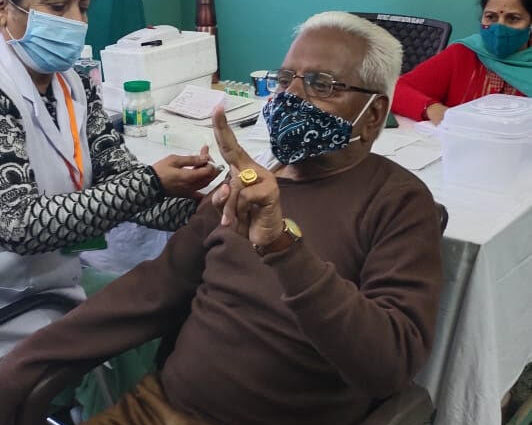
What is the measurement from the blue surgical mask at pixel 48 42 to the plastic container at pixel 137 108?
49 centimetres

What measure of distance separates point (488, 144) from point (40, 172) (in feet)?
3.38

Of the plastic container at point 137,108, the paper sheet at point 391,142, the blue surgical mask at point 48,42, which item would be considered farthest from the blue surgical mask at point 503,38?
the blue surgical mask at point 48,42

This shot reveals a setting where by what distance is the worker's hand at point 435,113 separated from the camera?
220cm

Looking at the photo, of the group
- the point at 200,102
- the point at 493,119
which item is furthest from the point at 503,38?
the point at 200,102

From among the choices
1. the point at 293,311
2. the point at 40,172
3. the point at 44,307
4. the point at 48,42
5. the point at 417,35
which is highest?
the point at 48,42

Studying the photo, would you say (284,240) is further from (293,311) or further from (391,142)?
(391,142)

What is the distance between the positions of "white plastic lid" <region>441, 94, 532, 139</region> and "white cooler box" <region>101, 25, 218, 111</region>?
1005mm

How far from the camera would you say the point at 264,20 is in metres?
4.02

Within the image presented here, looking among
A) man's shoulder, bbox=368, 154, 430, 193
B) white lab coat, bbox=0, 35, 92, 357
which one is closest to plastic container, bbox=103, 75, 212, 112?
white lab coat, bbox=0, 35, 92, 357

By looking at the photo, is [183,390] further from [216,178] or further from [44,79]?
[44,79]


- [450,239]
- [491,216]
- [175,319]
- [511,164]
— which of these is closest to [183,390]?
[175,319]

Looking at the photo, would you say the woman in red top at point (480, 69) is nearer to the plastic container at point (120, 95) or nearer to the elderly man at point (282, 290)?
the plastic container at point (120, 95)

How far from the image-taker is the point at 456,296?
1.36m

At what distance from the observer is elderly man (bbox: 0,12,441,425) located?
1.07 metres
